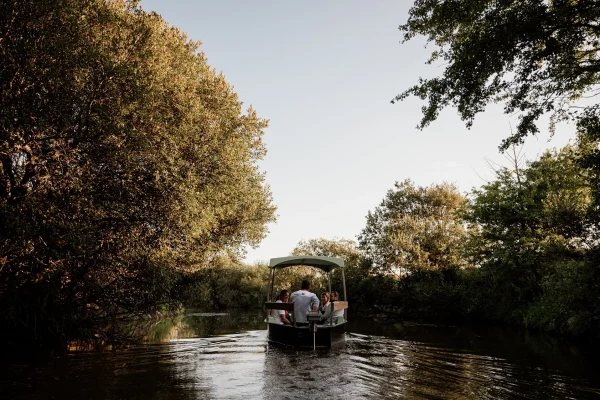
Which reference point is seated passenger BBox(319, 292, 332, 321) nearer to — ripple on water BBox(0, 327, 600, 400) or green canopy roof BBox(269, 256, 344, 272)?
ripple on water BBox(0, 327, 600, 400)

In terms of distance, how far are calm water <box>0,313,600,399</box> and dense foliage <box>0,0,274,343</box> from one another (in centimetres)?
239

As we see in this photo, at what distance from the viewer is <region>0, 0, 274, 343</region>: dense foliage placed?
1215cm

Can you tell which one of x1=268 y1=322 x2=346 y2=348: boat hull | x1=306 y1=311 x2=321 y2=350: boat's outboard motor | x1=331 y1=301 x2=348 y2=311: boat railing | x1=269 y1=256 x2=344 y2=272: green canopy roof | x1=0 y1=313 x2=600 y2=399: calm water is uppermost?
x1=269 y1=256 x2=344 y2=272: green canopy roof

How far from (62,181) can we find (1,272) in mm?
3207

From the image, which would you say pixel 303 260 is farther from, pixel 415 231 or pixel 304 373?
pixel 415 231

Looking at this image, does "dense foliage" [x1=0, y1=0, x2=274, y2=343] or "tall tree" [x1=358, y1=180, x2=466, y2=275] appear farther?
"tall tree" [x1=358, y1=180, x2=466, y2=275]

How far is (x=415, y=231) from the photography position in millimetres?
40312

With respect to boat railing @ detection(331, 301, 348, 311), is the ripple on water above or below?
below

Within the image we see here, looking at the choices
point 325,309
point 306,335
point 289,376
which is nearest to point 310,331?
point 306,335

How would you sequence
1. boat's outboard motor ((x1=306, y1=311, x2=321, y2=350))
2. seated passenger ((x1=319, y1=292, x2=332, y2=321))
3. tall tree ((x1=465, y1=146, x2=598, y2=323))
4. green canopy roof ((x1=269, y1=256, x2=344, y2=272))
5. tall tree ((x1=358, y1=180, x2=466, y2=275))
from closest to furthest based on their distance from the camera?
1. boat's outboard motor ((x1=306, y1=311, x2=321, y2=350))
2. seated passenger ((x1=319, y1=292, x2=332, y2=321))
3. green canopy roof ((x1=269, y1=256, x2=344, y2=272))
4. tall tree ((x1=465, y1=146, x2=598, y2=323))
5. tall tree ((x1=358, y1=180, x2=466, y2=275))

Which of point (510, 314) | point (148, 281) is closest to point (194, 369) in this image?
point (148, 281)

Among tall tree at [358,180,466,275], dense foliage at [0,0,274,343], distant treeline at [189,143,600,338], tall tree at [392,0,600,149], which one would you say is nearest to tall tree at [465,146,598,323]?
distant treeline at [189,143,600,338]

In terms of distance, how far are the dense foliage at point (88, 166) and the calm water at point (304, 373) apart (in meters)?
2.39

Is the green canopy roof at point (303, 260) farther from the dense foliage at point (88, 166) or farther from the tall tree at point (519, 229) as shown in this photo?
the tall tree at point (519, 229)
